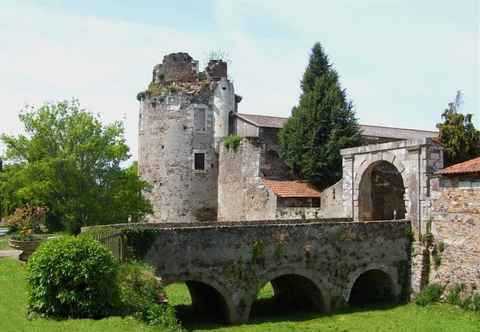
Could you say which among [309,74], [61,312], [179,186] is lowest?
[61,312]

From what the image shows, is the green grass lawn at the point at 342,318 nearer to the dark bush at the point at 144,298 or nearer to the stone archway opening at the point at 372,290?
the stone archway opening at the point at 372,290

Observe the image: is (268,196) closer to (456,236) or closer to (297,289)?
(297,289)

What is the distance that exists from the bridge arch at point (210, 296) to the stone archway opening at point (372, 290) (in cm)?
589

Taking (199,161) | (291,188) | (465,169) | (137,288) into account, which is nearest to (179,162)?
(199,161)

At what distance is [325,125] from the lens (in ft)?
104

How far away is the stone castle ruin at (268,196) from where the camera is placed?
2059 centimetres

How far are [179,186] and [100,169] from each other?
17.6 ft

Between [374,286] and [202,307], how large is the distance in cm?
762

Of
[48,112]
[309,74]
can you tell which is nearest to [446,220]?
[309,74]

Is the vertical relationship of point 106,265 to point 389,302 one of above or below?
above

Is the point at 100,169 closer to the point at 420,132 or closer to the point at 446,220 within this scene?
the point at 446,220

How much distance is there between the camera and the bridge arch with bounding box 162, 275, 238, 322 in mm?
19328

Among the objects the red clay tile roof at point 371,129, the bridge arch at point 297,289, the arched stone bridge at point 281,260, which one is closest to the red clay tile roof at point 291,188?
the red clay tile roof at point 371,129

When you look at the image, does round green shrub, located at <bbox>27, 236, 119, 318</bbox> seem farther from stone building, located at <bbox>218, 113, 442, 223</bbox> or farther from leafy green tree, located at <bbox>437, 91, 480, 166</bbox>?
leafy green tree, located at <bbox>437, 91, 480, 166</bbox>
